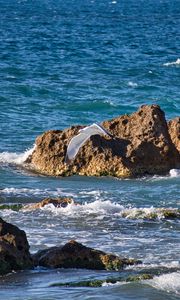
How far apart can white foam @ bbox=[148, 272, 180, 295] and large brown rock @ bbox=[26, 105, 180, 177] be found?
20.3 ft

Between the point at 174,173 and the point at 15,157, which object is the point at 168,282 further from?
the point at 15,157

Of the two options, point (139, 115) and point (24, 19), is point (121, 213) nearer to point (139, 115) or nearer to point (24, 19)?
point (139, 115)

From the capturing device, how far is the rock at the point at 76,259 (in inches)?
409

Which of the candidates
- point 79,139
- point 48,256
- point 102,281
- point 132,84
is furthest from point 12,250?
point 132,84

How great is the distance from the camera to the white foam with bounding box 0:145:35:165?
17.6 meters

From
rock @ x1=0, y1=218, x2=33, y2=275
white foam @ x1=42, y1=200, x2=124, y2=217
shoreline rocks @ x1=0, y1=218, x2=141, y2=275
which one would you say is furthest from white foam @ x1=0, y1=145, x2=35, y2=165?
rock @ x1=0, y1=218, x2=33, y2=275

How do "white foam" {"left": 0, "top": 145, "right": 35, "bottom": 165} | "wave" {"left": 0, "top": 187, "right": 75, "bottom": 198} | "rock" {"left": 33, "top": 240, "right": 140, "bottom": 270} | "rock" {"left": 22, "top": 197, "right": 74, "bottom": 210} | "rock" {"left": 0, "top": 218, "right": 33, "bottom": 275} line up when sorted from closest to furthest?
"rock" {"left": 0, "top": 218, "right": 33, "bottom": 275}
"rock" {"left": 33, "top": 240, "right": 140, "bottom": 270}
"rock" {"left": 22, "top": 197, "right": 74, "bottom": 210}
"wave" {"left": 0, "top": 187, "right": 75, "bottom": 198}
"white foam" {"left": 0, "top": 145, "right": 35, "bottom": 165}

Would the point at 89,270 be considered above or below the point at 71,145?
below

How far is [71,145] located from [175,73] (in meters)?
18.7

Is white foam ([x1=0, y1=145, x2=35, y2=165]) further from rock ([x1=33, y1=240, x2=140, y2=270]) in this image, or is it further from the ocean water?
rock ([x1=33, y1=240, x2=140, y2=270])

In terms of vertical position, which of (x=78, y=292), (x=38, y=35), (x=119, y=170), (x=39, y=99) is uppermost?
(x=38, y=35)

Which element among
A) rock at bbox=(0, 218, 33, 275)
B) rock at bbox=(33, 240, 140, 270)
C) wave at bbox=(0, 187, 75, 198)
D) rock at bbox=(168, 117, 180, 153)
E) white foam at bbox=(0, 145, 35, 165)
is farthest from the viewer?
white foam at bbox=(0, 145, 35, 165)

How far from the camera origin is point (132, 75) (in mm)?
33594

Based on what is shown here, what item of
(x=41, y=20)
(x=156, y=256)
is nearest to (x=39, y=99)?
(x=156, y=256)
